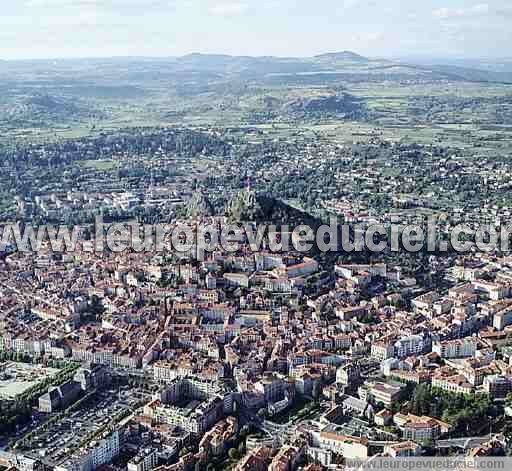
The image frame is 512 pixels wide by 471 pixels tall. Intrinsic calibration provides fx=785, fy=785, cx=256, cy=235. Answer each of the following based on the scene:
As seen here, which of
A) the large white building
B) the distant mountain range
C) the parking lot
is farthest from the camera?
the distant mountain range

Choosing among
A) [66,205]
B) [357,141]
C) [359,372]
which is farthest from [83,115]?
[359,372]

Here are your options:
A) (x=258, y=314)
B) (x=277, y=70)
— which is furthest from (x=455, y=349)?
(x=277, y=70)

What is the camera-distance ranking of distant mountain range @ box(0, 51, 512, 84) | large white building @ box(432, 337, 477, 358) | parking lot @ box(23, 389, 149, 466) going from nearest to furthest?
parking lot @ box(23, 389, 149, 466), large white building @ box(432, 337, 477, 358), distant mountain range @ box(0, 51, 512, 84)

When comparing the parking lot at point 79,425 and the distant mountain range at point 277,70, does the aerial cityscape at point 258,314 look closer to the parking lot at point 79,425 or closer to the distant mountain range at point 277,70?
the parking lot at point 79,425

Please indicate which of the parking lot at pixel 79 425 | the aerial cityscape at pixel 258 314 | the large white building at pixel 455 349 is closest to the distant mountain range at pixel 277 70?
the aerial cityscape at pixel 258 314

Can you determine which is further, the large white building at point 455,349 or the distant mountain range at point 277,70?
the distant mountain range at point 277,70

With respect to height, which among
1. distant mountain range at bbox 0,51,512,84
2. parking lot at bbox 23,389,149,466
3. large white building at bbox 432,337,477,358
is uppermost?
distant mountain range at bbox 0,51,512,84

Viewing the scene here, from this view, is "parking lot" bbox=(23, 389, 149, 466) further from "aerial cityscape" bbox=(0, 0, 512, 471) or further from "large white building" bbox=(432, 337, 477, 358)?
"large white building" bbox=(432, 337, 477, 358)

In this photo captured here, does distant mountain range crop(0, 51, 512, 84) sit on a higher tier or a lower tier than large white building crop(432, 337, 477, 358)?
higher

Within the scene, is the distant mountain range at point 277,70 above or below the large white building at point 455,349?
above

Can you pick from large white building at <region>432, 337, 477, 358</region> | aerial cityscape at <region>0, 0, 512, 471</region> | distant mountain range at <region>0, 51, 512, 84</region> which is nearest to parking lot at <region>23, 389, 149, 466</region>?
aerial cityscape at <region>0, 0, 512, 471</region>

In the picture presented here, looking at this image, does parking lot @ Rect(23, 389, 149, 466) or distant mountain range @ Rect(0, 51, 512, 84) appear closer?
parking lot @ Rect(23, 389, 149, 466)
